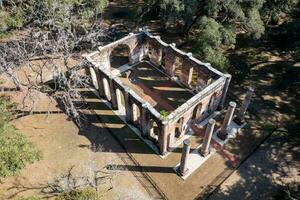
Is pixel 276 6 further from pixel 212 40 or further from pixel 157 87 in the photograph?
pixel 157 87

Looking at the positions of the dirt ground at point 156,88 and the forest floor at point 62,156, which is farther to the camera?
the dirt ground at point 156,88

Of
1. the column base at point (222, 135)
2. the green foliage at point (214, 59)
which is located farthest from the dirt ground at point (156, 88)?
the column base at point (222, 135)

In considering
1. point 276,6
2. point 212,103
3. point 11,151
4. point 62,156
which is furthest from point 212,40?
point 11,151

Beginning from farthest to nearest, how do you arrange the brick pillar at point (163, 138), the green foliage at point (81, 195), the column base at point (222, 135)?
the column base at point (222, 135) < the brick pillar at point (163, 138) < the green foliage at point (81, 195)

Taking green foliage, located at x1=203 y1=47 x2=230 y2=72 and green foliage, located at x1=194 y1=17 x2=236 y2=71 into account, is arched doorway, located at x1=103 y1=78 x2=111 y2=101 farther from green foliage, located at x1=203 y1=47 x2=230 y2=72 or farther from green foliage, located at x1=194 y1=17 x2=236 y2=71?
green foliage, located at x1=203 y1=47 x2=230 y2=72

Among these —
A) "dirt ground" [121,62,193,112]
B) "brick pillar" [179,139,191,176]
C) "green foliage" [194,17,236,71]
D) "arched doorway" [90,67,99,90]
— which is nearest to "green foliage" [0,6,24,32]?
"arched doorway" [90,67,99,90]

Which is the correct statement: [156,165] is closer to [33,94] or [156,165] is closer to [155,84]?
[155,84]

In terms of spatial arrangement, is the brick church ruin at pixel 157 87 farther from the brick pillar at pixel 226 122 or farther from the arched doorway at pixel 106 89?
the brick pillar at pixel 226 122
